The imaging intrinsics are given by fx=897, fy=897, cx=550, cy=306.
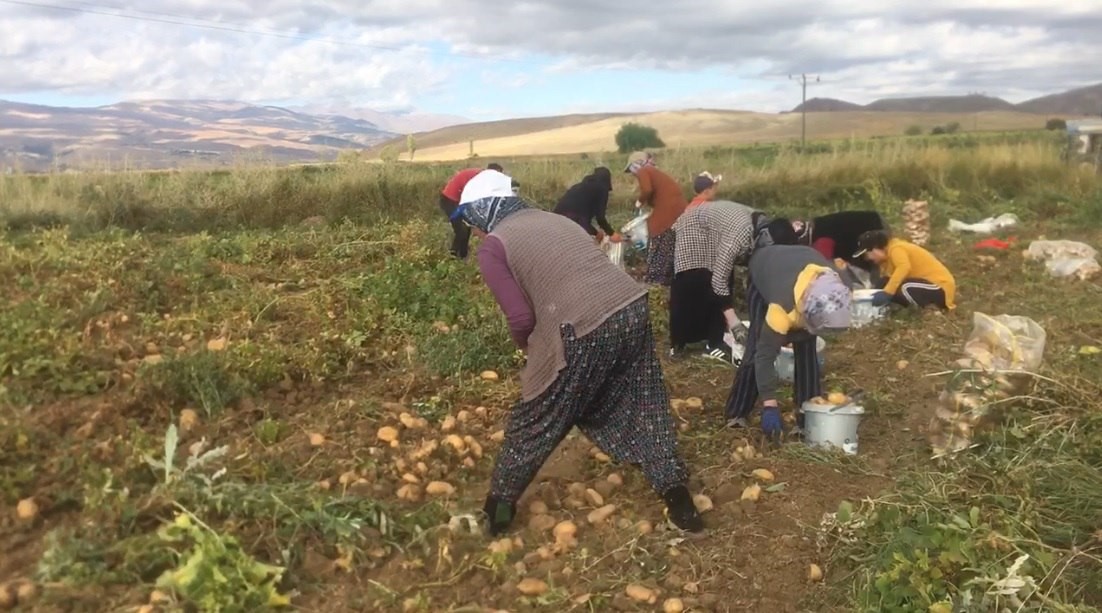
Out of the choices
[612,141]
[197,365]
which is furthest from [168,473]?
[612,141]

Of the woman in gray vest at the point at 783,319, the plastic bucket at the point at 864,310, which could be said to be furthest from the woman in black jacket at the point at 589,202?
the woman in gray vest at the point at 783,319

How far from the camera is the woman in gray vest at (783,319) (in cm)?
375

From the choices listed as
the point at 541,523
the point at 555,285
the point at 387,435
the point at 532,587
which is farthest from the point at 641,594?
the point at 387,435

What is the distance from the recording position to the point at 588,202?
733 cm


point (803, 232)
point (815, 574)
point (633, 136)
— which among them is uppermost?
point (633, 136)

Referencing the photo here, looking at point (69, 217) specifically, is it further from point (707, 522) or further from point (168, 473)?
point (707, 522)

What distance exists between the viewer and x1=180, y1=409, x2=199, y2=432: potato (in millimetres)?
4035

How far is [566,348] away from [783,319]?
128 cm

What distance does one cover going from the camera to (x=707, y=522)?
3398 millimetres

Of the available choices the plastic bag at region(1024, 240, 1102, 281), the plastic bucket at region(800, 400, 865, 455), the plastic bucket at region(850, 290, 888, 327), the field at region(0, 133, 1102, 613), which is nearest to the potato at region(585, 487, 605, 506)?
the field at region(0, 133, 1102, 613)

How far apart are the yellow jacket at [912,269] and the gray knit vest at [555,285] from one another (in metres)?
4.07

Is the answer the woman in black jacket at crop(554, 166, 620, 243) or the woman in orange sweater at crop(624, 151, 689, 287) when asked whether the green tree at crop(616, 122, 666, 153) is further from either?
the woman in orange sweater at crop(624, 151, 689, 287)

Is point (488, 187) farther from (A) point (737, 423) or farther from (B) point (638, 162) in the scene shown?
(B) point (638, 162)

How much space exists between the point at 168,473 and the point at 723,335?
3723 mm
